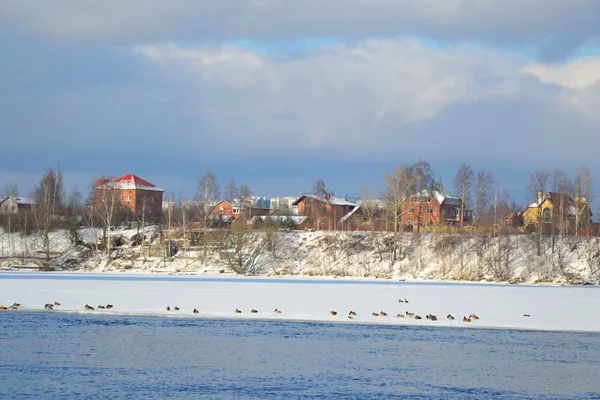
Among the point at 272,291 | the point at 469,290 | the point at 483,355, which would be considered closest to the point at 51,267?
the point at 272,291

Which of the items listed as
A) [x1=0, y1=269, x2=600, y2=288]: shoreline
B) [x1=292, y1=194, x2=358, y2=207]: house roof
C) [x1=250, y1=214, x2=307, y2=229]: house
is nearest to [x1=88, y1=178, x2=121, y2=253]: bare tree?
[x1=0, y1=269, x2=600, y2=288]: shoreline

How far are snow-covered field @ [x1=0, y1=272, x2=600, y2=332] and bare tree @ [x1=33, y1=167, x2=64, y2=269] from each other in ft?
71.1

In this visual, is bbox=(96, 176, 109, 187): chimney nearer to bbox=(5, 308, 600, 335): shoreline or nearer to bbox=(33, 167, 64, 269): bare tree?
bbox=(33, 167, 64, 269): bare tree

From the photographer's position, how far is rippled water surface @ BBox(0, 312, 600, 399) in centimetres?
1916

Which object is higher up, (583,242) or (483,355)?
(583,242)

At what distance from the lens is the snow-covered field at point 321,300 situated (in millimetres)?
33656

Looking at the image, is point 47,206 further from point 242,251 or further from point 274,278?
point 274,278

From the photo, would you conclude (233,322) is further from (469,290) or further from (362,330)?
(469,290)

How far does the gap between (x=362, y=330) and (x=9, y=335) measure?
1355 centimetres

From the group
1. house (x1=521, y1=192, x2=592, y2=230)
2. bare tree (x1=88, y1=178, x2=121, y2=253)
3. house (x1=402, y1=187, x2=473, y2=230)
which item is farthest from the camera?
house (x1=402, y1=187, x2=473, y2=230)

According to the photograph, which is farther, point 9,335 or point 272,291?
point 272,291

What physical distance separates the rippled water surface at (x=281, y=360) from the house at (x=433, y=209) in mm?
54255

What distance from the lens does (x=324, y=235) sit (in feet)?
241

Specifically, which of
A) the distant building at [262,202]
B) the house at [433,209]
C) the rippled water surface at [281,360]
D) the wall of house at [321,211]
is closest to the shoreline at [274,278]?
the house at [433,209]
